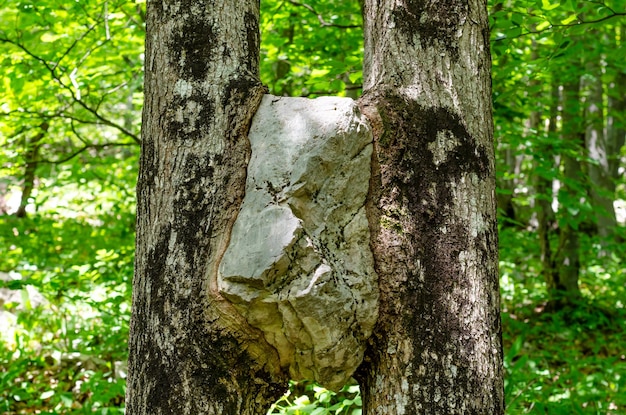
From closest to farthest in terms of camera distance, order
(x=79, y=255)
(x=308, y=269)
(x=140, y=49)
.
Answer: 1. (x=308, y=269)
2. (x=140, y=49)
3. (x=79, y=255)

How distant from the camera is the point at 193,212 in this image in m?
1.45

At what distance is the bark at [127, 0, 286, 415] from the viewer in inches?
54.3

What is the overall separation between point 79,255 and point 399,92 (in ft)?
16.1

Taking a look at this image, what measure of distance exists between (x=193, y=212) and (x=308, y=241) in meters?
0.33

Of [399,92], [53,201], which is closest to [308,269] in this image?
[399,92]

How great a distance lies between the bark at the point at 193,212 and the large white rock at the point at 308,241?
2.3 inches

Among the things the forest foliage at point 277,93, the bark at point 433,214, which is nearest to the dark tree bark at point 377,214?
the bark at point 433,214

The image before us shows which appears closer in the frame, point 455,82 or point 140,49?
point 455,82

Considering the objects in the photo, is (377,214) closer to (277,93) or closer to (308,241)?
(308,241)

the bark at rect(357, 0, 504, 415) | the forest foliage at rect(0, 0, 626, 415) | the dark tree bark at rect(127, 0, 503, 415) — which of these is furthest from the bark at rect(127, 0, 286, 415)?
the forest foliage at rect(0, 0, 626, 415)

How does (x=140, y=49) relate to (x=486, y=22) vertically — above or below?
above

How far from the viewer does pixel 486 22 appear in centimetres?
170

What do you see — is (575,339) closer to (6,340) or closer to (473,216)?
(473,216)

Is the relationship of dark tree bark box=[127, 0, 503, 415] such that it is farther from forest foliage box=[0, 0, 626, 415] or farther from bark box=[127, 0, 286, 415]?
forest foliage box=[0, 0, 626, 415]
